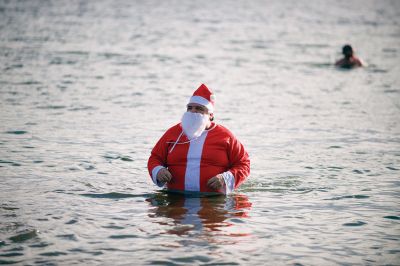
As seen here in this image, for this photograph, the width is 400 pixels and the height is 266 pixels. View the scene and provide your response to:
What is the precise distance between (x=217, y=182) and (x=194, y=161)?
44cm

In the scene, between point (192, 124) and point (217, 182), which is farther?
point (192, 124)

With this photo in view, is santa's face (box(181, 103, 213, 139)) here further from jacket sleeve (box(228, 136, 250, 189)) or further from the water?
the water

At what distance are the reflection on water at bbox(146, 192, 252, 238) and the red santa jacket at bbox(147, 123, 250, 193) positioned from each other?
21 centimetres

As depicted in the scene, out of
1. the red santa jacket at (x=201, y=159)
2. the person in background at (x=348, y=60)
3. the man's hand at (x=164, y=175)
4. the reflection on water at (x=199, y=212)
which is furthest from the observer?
the person in background at (x=348, y=60)

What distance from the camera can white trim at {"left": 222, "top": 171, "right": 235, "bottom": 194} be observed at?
9.12 meters

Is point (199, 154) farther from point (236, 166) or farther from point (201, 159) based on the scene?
point (236, 166)

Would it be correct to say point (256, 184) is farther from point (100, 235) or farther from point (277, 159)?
point (100, 235)

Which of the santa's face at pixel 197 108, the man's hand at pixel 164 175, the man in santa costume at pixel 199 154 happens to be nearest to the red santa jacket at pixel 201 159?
the man in santa costume at pixel 199 154

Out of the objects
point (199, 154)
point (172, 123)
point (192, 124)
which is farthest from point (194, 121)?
point (172, 123)

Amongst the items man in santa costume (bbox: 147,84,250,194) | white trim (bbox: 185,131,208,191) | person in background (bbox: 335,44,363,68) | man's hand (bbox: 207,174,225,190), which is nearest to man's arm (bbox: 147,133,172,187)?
man in santa costume (bbox: 147,84,250,194)

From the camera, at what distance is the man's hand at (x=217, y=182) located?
903 centimetres

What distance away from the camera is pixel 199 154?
924 centimetres

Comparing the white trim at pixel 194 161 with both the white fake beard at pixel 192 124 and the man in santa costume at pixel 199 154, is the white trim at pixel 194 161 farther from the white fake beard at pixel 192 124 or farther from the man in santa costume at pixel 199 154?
the white fake beard at pixel 192 124

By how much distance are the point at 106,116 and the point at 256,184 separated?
6002 millimetres
